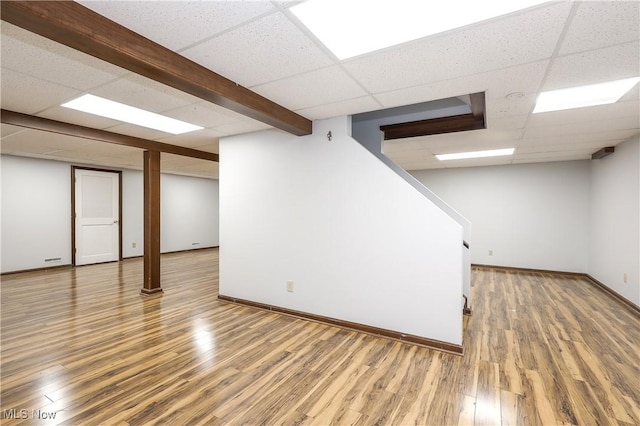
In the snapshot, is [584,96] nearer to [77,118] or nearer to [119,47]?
[119,47]

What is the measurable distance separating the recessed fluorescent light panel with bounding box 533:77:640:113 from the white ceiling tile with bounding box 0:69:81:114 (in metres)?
4.12

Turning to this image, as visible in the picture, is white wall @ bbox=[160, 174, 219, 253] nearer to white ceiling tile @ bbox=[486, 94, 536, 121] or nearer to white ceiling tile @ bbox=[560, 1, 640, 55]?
white ceiling tile @ bbox=[486, 94, 536, 121]

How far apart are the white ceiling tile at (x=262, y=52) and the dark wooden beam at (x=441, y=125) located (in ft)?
6.23

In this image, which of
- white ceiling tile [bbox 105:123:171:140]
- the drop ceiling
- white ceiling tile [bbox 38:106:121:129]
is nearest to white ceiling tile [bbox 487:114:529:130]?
the drop ceiling

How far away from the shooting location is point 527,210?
6258 mm

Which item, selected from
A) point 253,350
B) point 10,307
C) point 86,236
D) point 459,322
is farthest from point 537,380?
point 86,236

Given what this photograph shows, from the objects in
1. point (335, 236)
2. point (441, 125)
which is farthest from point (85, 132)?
point (441, 125)

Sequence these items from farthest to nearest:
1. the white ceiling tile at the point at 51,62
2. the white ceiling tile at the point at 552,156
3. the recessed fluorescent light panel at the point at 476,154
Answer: the white ceiling tile at the point at 552,156 → the recessed fluorescent light panel at the point at 476,154 → the white ceiling tile at the point at 51,62

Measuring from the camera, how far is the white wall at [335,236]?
9.35 ft

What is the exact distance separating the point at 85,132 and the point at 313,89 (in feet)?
10.3

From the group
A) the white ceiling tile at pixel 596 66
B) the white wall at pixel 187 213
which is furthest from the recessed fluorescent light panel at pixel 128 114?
the white wall at pixel 187 213

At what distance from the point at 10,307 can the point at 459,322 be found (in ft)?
17.8

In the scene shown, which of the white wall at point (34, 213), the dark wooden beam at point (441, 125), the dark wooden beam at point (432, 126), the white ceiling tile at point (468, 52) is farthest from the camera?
the white wall at point (34, 213)

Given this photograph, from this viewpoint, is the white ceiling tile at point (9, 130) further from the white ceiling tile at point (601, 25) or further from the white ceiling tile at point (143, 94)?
the white ceiling tile at point (601, 25)
